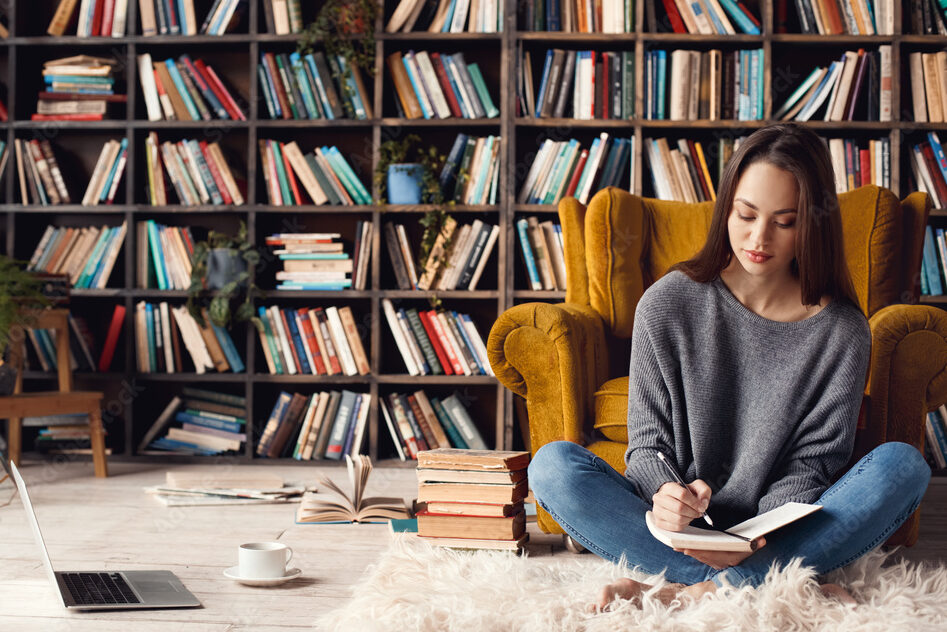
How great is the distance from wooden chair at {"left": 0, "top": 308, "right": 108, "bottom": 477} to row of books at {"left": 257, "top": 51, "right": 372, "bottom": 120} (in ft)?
3.70

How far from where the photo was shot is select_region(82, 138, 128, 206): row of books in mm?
3381

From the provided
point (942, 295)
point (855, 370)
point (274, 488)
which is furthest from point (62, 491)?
point (942, 295)

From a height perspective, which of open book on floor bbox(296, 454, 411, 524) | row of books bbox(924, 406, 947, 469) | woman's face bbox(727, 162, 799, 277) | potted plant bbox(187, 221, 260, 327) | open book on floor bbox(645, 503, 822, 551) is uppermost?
woman's face bbox(727, 162, 799, 277)

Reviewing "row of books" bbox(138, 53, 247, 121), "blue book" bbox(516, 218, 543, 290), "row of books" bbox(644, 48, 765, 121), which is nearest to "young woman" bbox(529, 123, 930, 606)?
"blue book" bbox(516, 218, 543, 290)

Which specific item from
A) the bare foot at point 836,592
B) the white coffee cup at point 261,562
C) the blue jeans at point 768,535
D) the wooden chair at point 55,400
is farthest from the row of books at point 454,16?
the bare foot at point 836,592

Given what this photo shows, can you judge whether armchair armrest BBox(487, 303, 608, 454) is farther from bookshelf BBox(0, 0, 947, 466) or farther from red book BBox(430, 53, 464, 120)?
red book BBox(430, 53, 464, 120)

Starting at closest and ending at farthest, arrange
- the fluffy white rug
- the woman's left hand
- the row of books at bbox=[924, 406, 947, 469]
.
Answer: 1. the fluffy white rug
2. the woman's left hand
3. the row of books at bbox=[924, 406, 947, 469]

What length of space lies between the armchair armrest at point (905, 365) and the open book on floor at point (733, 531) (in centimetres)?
61

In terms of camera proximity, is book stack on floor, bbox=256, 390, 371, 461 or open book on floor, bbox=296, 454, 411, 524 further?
book stack on floor, bbox=256, 390, 371, 461

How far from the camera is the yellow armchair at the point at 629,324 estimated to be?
192cm

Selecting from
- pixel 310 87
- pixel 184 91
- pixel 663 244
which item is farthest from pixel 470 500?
pixel 184 91

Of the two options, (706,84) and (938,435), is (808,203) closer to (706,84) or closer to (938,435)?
(706,84)

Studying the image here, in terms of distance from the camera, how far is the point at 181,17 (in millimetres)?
3346

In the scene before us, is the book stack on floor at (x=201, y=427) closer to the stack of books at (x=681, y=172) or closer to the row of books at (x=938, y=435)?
the stack of books at (x=681, y=172)
